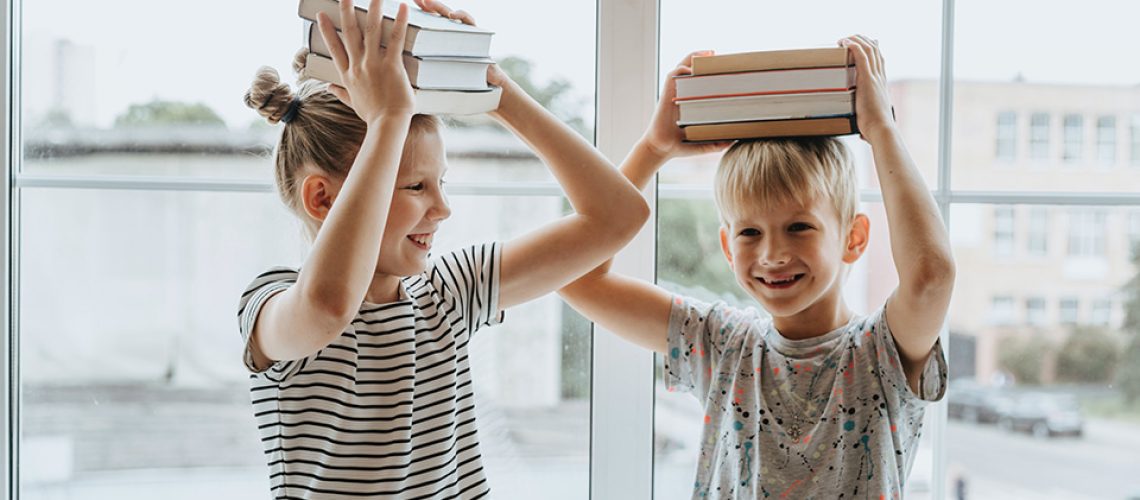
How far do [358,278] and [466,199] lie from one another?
56 cm

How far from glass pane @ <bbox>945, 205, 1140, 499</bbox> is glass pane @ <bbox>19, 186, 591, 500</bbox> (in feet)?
2.87

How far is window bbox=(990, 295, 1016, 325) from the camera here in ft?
5.85

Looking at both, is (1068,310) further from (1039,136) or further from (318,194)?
(318,194)

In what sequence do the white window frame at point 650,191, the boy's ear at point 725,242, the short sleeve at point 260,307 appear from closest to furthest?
the short sleeve at point 260,307 → the boy's ear at point 725,242 → the white window frame at point 650,191

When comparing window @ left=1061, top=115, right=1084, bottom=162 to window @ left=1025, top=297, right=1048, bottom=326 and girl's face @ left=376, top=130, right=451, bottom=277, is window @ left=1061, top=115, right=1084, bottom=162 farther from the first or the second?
girl's face @ left=376, top=130, right=451, bottom=277

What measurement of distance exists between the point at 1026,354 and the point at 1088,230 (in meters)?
0.24

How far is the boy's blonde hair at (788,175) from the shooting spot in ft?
4.71

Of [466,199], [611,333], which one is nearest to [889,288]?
[611,333]

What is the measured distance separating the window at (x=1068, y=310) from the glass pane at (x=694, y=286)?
0.94 feet

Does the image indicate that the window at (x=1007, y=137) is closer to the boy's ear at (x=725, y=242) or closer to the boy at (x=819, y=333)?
the boy at (x=819, y=333)

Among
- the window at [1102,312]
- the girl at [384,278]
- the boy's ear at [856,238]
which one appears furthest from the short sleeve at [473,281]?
the window at [1102,312]

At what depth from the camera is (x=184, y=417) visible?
1725 millimetres

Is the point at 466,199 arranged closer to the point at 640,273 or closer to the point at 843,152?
the point at 640,273

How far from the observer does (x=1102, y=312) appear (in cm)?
180
